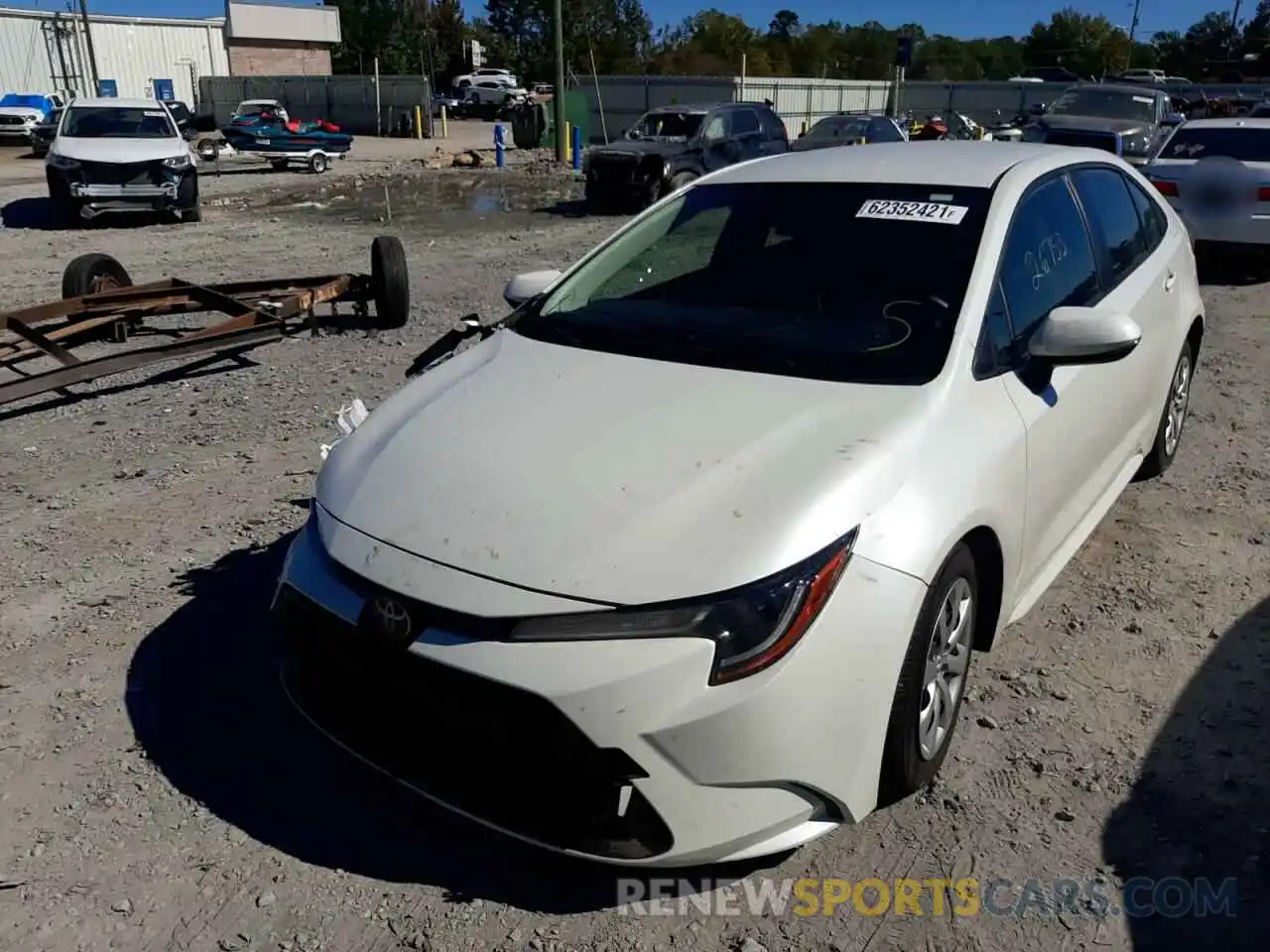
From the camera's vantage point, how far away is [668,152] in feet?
55.6

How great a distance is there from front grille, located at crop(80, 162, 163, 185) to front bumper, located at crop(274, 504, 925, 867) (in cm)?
1491

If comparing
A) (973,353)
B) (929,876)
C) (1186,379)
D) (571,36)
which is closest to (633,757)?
(929,876)

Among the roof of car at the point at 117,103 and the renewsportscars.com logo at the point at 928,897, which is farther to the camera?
the roof of car at the point at 117,103

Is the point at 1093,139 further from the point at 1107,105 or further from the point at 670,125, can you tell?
the point at 670,125

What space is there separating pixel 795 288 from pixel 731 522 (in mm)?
1319

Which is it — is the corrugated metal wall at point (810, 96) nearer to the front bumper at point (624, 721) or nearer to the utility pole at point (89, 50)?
the utility pole at point (89, 50)

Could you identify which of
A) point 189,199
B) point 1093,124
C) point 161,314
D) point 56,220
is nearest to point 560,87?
point 189,199

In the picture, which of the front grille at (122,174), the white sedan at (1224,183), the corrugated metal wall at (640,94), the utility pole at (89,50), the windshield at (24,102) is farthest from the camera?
the utility pole at (89,50)

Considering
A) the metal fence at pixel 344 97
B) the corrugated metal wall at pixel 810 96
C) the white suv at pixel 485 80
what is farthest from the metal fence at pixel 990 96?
the white suv at pixel 485 80

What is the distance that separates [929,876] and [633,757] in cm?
98

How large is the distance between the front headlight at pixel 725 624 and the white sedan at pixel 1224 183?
389 inches

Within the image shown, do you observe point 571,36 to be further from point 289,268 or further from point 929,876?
point 929,876

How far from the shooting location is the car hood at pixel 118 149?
15.0m

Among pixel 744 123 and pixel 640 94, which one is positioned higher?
pixel 640 94
